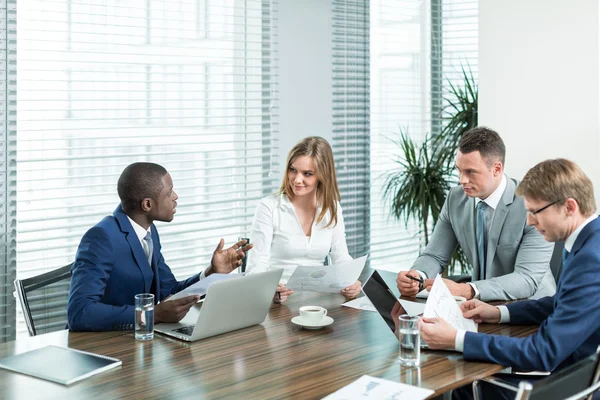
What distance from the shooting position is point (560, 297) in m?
2.10

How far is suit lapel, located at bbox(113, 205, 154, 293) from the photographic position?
8.45 ft

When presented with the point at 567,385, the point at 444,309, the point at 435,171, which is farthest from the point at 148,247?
the point at 435,171

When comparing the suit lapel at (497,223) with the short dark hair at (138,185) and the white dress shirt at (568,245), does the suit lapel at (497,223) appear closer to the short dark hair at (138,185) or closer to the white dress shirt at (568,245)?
the white dress shirt at (568,245)

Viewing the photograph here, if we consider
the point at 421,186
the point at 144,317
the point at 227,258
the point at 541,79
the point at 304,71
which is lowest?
the point at 144,317

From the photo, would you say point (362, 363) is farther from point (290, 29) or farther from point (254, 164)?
point (290, 29)

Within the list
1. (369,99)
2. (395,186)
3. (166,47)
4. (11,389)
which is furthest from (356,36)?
(11,389)

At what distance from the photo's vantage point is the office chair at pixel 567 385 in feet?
5.26

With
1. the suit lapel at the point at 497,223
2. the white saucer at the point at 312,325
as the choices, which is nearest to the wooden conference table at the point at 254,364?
the white saucer at the point at 312,325

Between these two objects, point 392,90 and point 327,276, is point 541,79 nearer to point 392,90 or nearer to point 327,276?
point 392,90

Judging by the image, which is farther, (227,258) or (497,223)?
(497,223)

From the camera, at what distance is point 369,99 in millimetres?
5109

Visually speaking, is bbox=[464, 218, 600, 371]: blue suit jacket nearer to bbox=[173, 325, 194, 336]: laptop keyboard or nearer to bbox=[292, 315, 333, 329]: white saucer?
bbox=[292, 315, 333, 329]: white saucer

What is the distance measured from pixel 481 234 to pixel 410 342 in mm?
1133

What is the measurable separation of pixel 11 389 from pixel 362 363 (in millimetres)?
912
